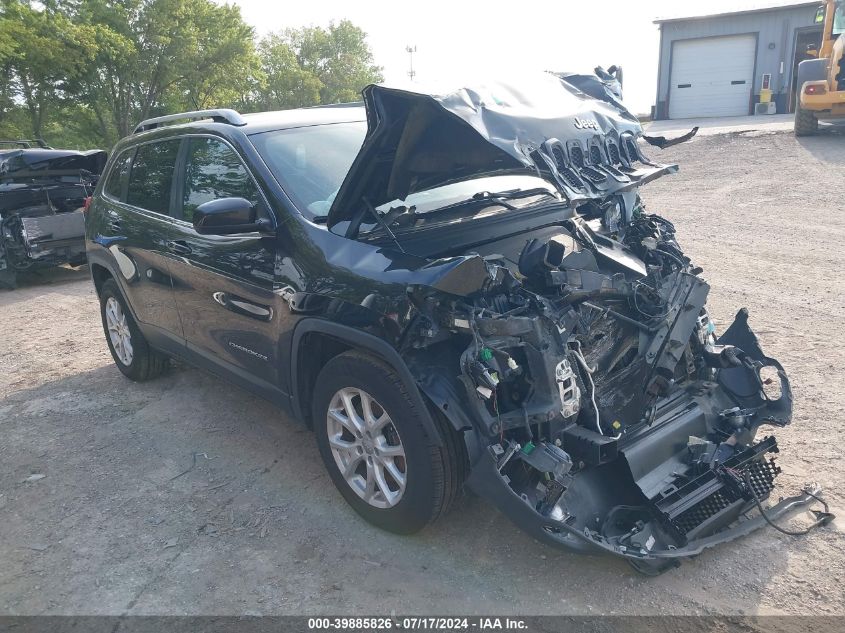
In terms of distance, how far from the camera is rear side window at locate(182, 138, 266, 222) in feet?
12.4

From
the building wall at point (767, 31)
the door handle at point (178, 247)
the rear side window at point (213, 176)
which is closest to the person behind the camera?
the rear side window at point (213, 176)

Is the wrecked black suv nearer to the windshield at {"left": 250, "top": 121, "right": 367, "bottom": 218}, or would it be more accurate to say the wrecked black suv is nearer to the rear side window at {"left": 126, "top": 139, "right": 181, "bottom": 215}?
the windshield at {"left": 250, "top": 121, "right": 367, "bottom": 218}

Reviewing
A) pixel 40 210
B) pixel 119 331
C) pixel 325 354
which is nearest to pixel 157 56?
pixel 40 210

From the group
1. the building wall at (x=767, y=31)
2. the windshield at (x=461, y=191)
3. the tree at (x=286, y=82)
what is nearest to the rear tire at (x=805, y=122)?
the building wall at (x=767, y=31)

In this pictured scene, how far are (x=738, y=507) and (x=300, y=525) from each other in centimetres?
213

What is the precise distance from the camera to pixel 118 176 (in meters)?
5.34

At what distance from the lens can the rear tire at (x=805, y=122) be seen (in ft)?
47.4

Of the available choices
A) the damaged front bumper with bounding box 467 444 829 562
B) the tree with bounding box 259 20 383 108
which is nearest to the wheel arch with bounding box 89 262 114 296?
the damaged front bumper with bounding box 467 444 829 562

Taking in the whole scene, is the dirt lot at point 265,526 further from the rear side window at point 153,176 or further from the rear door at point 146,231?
the rear side window at point 153,176

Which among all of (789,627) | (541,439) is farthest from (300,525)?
(789,627)

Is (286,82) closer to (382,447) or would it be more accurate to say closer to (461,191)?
(461,191)

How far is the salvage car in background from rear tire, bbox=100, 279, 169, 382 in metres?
4.57

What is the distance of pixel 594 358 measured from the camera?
10.3ft

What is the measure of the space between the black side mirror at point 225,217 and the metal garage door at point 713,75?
92.8ft
